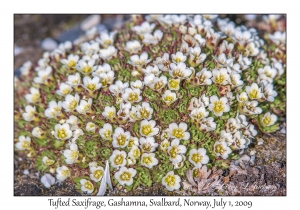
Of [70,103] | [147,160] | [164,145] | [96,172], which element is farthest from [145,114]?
[70,103]

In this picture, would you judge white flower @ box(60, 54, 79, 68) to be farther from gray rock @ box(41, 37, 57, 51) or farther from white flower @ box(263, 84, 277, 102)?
white flower @ box(263, 84, 277, 102)

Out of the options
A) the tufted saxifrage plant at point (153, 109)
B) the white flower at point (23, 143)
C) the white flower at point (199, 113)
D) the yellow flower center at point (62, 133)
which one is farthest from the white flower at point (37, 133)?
the white flower at point (199, 113)

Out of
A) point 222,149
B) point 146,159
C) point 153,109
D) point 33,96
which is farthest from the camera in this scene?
point 33,96

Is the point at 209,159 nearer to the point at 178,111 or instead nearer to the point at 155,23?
the point at 178,111

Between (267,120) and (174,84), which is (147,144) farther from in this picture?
(267,120)

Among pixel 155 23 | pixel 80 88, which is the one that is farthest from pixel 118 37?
pixel 80 88

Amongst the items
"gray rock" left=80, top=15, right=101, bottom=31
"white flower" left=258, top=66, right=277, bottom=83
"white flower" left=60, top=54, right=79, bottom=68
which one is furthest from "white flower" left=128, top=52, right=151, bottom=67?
"gray rock" left=80, top=15, right=101, bottom=31
